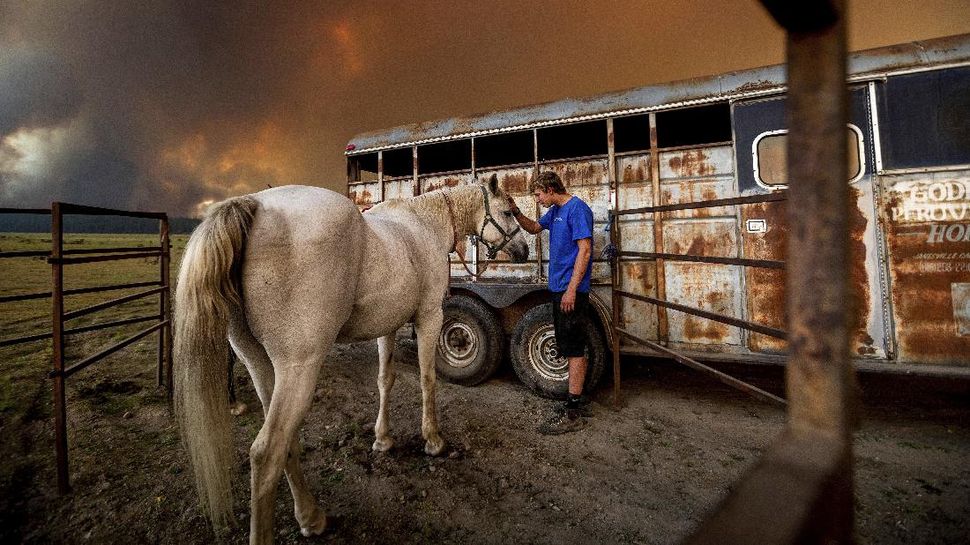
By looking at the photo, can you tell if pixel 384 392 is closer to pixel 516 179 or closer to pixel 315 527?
pixel 315 527

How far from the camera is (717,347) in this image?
3842 millimetres

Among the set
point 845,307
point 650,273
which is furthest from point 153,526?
point 650,273

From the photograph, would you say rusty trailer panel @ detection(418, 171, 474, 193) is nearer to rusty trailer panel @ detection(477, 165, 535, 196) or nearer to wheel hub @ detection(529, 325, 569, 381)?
rusty trailer panel @ detection(477, 165, 535, 196)

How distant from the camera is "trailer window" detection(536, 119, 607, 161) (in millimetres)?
5473

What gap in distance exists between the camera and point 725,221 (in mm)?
3873

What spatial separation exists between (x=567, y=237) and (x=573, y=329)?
34.8 inches

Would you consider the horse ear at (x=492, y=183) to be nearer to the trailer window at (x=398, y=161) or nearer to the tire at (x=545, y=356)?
the tire at (x=545, y=356)

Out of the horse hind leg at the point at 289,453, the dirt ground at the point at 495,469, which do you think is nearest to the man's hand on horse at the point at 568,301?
the dirt ground at the point at 495,469

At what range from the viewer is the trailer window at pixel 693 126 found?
16.1ft

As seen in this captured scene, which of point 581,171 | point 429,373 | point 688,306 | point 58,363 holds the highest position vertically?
point 581,171

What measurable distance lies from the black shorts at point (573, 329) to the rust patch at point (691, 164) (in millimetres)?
1739

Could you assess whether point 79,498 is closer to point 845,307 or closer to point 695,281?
point 845,307

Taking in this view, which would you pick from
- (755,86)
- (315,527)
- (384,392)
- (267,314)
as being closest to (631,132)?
(755,86)

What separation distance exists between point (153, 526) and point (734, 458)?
4084 mm
